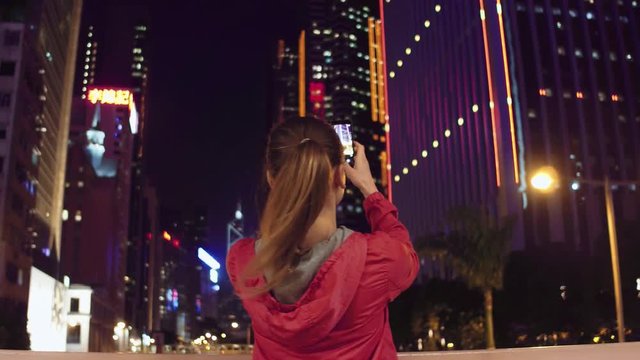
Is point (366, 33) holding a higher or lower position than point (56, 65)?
higher

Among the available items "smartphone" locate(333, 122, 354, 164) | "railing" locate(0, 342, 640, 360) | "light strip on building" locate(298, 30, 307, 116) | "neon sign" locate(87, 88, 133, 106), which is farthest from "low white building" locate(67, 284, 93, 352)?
"light strip on building" locate(298, 30, 307, 116)

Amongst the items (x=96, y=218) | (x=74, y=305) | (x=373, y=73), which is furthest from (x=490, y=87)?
(x=373, y=73)

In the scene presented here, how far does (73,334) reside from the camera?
67688 millimetres

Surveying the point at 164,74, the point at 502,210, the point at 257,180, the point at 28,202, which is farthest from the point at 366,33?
the point at 257,180

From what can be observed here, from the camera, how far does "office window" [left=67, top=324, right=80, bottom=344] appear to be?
67162 millimetres

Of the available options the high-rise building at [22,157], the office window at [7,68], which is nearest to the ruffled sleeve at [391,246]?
the high-rise building at [22,157]

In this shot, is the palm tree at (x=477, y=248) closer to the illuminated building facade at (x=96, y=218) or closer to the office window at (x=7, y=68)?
the office window at (x=7, y=68)

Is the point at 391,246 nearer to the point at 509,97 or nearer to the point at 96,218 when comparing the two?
the point at 509,97

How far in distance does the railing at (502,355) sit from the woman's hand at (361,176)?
101cm

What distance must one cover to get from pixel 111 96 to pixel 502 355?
101m

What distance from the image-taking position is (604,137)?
56531 mm

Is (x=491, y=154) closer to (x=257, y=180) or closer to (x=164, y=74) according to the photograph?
(x=164, y=74)

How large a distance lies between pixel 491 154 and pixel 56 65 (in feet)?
147

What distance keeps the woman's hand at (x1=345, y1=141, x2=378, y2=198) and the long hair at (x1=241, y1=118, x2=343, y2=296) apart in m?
0.10
